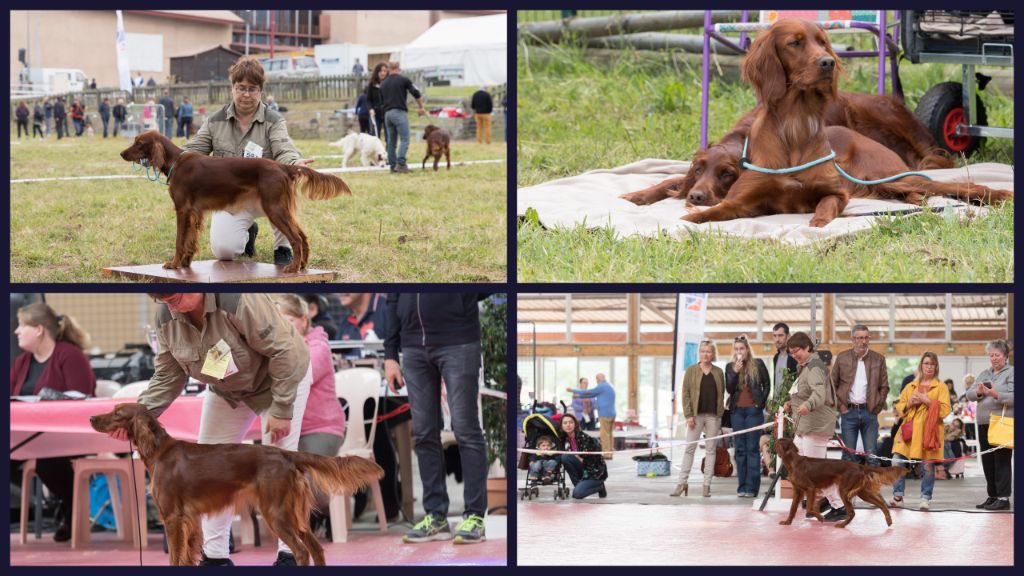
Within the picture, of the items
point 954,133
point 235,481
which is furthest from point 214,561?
point 954,133

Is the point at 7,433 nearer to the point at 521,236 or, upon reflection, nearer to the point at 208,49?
the point at 521,236

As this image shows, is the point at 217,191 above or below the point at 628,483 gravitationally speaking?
above

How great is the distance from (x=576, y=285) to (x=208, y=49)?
163 inches

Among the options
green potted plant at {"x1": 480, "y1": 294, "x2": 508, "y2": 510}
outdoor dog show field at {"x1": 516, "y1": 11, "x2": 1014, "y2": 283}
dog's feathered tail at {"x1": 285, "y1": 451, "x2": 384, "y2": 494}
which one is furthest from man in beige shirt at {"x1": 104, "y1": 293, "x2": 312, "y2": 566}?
green potted plant at {"x1": 480, "y1": 294, "x2": 508, "y2": 510}

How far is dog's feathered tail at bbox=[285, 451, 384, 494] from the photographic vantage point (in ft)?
12.4

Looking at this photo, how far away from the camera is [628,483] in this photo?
5.97 metres

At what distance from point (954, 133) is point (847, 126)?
34.4 inches

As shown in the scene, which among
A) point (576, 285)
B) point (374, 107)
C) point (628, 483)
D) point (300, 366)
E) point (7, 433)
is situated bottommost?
point (628, 483)

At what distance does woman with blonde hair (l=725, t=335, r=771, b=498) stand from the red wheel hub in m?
1.78

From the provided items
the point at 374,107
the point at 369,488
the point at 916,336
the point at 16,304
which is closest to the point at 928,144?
the point at 916,336

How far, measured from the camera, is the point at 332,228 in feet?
18.7

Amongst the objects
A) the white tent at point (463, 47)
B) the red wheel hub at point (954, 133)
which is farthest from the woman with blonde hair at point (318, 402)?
the white tent at point (463, 47)

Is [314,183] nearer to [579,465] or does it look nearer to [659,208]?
[659,208]

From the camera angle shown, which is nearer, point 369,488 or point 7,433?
point 7,433
